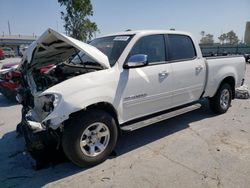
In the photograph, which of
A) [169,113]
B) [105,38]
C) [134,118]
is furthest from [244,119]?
[105,38]

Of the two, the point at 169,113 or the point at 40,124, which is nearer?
the point at 40,124

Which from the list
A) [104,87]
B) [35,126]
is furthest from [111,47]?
[35,126]

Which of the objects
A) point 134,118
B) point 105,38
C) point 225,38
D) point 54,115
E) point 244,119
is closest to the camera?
point 54,115

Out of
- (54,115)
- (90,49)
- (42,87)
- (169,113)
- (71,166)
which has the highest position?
(90,49)

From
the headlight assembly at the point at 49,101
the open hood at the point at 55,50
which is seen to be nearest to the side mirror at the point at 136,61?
the open hood at the point at 55,50

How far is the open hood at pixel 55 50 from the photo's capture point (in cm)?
339

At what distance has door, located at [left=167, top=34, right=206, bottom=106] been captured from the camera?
177 inches

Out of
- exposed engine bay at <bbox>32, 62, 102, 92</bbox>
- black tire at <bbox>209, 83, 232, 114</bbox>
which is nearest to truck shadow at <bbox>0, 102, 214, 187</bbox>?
black tire at <bbox>209, 83, 232, 114</bbox>

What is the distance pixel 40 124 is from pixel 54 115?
350 millimetres

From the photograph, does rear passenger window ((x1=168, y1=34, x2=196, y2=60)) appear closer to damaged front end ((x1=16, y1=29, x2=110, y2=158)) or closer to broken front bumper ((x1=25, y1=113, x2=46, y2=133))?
damaged front end ((x1=16, y1=29, x2=110, y2=158))

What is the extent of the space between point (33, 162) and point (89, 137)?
94 centimetres

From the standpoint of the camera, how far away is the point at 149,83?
3.98 meters

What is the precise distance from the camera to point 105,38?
15.0ft

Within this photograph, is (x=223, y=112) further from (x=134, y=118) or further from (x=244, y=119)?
(x=134, y=118)
